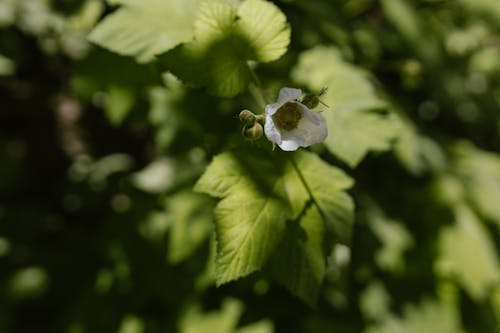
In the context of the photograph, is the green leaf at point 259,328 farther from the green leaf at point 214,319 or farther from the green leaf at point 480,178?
the green leaf at point 480,178

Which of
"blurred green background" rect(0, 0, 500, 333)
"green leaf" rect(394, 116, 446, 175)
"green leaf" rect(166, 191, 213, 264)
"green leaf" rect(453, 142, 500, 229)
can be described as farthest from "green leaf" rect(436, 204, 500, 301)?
"green leaf" rect(166, 191, 213, 264)

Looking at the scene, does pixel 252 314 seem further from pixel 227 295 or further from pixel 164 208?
pixel 164 208

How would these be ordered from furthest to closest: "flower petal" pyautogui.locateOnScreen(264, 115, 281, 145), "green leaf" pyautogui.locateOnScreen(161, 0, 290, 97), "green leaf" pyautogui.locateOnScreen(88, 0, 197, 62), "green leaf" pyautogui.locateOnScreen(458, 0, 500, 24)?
"green leaf" pyautogui.locateOnScreen(458, 0, 500, 24) < "green leaf" pyautogui.locateOnScreen(88, 0, 197, 62) < "green leaf" pyautogui.locateOnScreen(161, 0, 290, 97) < "flower petal" pyautogui.locateOnScreen(264, 115, 281, 145)

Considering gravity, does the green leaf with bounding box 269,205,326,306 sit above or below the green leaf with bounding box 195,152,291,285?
below

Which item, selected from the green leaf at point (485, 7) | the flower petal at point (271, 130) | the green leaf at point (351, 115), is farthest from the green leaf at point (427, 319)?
the flower petal at point (271, 130)

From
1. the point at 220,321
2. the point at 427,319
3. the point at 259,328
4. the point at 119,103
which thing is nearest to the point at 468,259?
the point at 427,319

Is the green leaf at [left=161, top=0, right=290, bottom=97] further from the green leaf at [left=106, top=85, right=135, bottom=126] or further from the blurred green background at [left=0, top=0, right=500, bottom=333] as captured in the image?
the green leaf at [left=106, top=85, right=135, bottom=126]
